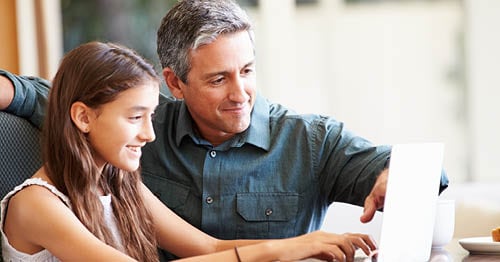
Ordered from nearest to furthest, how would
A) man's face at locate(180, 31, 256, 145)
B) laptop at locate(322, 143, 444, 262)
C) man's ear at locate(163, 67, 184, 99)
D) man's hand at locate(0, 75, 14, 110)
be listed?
1. laptop at locate(322, 143, 444, 262)
2. man's hand at locate(0, 75, 14, 110)
3. man's face at locate(180, 31, 256, 145)
4. man's ear at locate(163, 67, 184, 99)

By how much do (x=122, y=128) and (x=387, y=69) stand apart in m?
A: 2.97

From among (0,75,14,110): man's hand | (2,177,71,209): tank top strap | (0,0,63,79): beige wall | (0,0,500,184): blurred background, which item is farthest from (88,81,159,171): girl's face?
(0,0,63,79): beige wall

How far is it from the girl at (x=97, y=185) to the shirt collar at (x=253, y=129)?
33 centimetres

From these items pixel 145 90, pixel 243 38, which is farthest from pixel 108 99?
pixel 243 38

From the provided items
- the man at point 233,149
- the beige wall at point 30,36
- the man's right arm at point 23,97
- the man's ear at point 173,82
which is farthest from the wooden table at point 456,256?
the beige wall at point 30,36

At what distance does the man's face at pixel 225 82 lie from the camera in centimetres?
202

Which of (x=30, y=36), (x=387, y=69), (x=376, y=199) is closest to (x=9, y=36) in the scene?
(x=30, y=36)

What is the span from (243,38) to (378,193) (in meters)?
0.55

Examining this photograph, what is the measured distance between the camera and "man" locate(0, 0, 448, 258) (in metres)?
2.04

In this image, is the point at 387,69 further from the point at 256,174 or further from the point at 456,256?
the point at 456,256

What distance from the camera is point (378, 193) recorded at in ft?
5.55

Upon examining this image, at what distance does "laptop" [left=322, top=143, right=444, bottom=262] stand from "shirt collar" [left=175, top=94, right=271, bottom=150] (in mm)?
555

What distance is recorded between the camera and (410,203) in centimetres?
148

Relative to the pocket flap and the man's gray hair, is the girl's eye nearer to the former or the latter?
the man's gray hair
